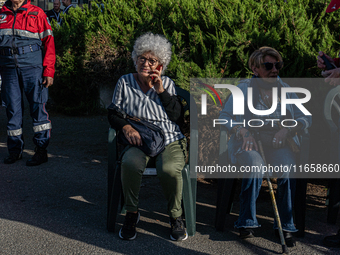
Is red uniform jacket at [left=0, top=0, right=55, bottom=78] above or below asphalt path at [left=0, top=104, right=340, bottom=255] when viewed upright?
above

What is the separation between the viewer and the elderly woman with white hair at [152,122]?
3.12 metres

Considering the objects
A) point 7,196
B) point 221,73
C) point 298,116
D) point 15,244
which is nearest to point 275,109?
point 298,116

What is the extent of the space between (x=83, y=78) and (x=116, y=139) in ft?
15.7

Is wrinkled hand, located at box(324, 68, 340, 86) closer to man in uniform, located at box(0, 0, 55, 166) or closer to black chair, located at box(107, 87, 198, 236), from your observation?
black chair, located at box(107, 87, 198, 236)

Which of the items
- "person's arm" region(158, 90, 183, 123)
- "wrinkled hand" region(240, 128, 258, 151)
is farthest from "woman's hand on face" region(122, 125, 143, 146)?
"wrinkled hand" region(240, 128, 258, 151)

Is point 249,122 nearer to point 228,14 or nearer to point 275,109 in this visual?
point 275,109

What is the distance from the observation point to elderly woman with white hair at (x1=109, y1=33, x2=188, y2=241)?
3.12m

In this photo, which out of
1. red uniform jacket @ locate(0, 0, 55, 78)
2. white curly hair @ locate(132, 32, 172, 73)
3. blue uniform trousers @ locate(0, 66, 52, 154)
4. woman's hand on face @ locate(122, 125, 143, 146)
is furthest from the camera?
blue uniform trousers @ locate(0, 66, 52, 154)

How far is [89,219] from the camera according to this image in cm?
350

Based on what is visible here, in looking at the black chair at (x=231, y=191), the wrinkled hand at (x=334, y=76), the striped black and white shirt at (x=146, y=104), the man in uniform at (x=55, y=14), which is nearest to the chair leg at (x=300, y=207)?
the black chair at (x=231, y=191)

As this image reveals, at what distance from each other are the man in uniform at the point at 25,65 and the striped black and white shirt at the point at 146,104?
179cm

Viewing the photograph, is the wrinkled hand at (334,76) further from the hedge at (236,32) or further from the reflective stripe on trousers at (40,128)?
the reflective stripe on trousers at (40,128)

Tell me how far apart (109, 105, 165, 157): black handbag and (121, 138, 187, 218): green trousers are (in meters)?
0.06

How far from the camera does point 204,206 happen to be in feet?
12.8
